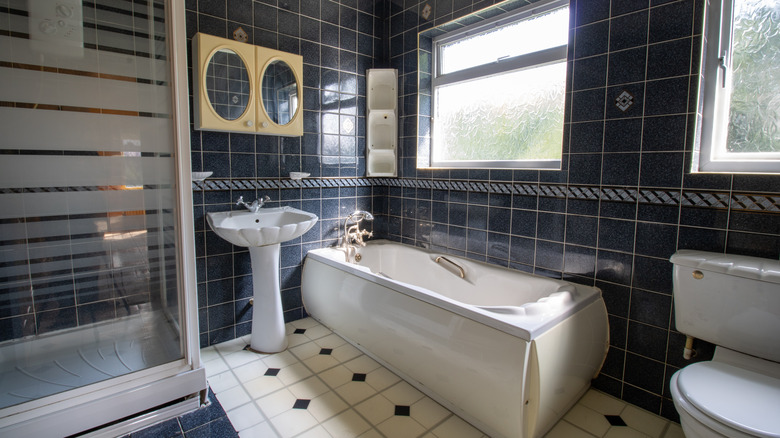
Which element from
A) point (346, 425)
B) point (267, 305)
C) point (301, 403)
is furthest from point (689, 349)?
point (267, 305)

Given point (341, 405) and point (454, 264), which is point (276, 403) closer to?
point (341, 405)

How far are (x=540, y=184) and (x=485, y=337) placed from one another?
40.0 inches

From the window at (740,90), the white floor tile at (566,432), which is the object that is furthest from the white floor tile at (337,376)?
the window at (740,90)

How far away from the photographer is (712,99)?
5.37ft

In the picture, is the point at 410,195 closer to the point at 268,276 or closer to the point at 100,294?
the point at 268,276

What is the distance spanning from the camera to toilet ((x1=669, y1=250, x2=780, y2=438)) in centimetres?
117

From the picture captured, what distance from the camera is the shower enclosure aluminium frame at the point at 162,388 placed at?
152cm

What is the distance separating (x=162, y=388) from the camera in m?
1.75

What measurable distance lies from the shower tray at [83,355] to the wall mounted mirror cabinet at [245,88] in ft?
3.77

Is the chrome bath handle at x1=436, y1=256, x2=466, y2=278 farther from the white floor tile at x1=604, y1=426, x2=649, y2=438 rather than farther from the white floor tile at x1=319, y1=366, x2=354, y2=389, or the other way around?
the white floor tile at x1=604, y1=426, x2=649, y2=438

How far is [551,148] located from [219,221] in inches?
79.3

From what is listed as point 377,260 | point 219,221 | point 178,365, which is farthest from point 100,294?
point 377,260

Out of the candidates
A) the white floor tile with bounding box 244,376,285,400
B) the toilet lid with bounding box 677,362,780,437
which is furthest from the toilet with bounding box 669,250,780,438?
the white floor tile with bounding box 244,376,285,400

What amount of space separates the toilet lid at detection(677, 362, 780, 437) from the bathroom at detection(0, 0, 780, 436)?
33 cm
